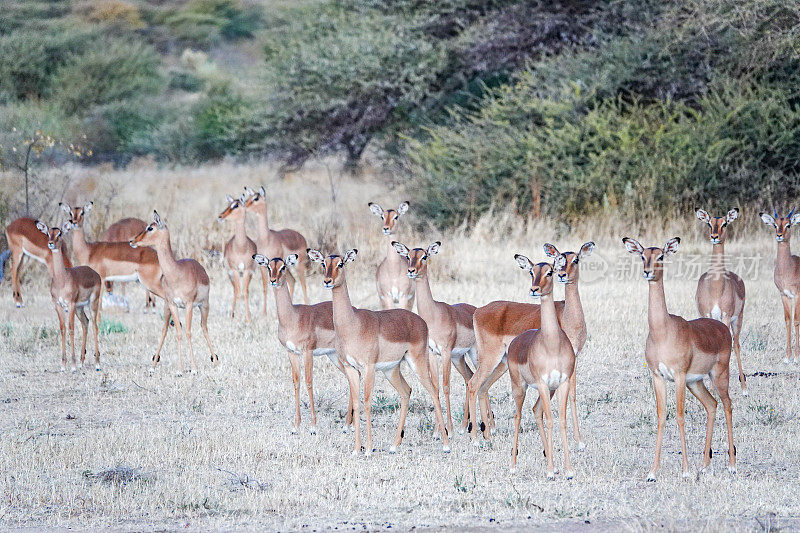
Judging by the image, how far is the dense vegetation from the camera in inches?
719

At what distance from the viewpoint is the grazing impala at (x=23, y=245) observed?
13430 millimetres

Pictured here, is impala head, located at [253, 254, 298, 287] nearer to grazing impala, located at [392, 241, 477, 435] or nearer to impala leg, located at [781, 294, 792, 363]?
grazing impala, located at [392, 241, 477, 435]

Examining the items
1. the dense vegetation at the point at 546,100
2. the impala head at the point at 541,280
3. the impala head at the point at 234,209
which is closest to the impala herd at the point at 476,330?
the impala head at the point at 541,280

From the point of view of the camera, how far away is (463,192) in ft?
64.9

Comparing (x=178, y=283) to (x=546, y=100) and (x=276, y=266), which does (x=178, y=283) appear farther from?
(x=546, y=100)

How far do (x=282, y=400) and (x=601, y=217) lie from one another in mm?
10219

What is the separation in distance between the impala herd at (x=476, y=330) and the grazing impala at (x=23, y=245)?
2.77 metres

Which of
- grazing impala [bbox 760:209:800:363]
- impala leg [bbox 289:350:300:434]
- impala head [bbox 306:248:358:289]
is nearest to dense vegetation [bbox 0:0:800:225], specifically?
grazing impala [bbox 760:209:800:363]

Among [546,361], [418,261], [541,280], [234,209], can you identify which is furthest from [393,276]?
[546,361]

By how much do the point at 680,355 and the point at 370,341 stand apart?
2003 mm

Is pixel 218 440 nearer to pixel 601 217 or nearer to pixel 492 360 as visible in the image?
pixel 492 360

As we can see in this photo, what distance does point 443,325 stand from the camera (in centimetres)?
793

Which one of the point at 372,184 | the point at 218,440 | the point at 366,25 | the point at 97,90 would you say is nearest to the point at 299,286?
the point at 218,440

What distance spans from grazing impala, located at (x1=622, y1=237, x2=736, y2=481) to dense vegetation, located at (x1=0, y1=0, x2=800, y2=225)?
36.7 feet
